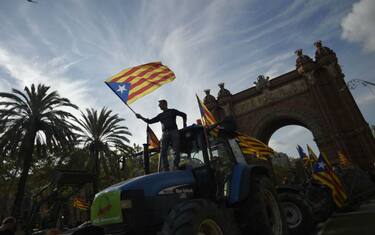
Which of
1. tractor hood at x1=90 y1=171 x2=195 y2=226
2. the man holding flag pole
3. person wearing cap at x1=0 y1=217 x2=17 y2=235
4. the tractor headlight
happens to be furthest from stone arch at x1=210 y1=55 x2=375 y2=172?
person wearing cap at x1=0 y1=217 x2=17 y2=235

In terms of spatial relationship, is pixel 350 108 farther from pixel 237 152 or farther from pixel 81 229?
pixel 81 229

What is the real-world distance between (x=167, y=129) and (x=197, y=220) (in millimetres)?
2223

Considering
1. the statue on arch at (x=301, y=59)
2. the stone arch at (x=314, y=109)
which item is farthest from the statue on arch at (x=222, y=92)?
the statue on arch at (x=301, y=59)

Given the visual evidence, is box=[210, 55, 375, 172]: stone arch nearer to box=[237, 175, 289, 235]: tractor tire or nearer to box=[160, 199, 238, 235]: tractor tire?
box=[237, 175, 289, 235]: tractor tire

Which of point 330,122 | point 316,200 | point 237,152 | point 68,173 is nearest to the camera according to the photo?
point 237,152

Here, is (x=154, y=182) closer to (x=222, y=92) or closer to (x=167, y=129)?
(x=167, y=129)

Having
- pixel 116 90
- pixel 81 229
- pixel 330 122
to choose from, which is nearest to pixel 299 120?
pixel 330 122

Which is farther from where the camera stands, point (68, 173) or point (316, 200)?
point (68, 173)

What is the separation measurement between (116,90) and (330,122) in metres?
22.9

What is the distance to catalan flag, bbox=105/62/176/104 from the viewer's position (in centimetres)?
664

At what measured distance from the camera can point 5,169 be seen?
78.8ft

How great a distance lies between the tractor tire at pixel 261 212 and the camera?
14.4ft

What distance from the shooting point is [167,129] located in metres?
5.17

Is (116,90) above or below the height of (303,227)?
above
